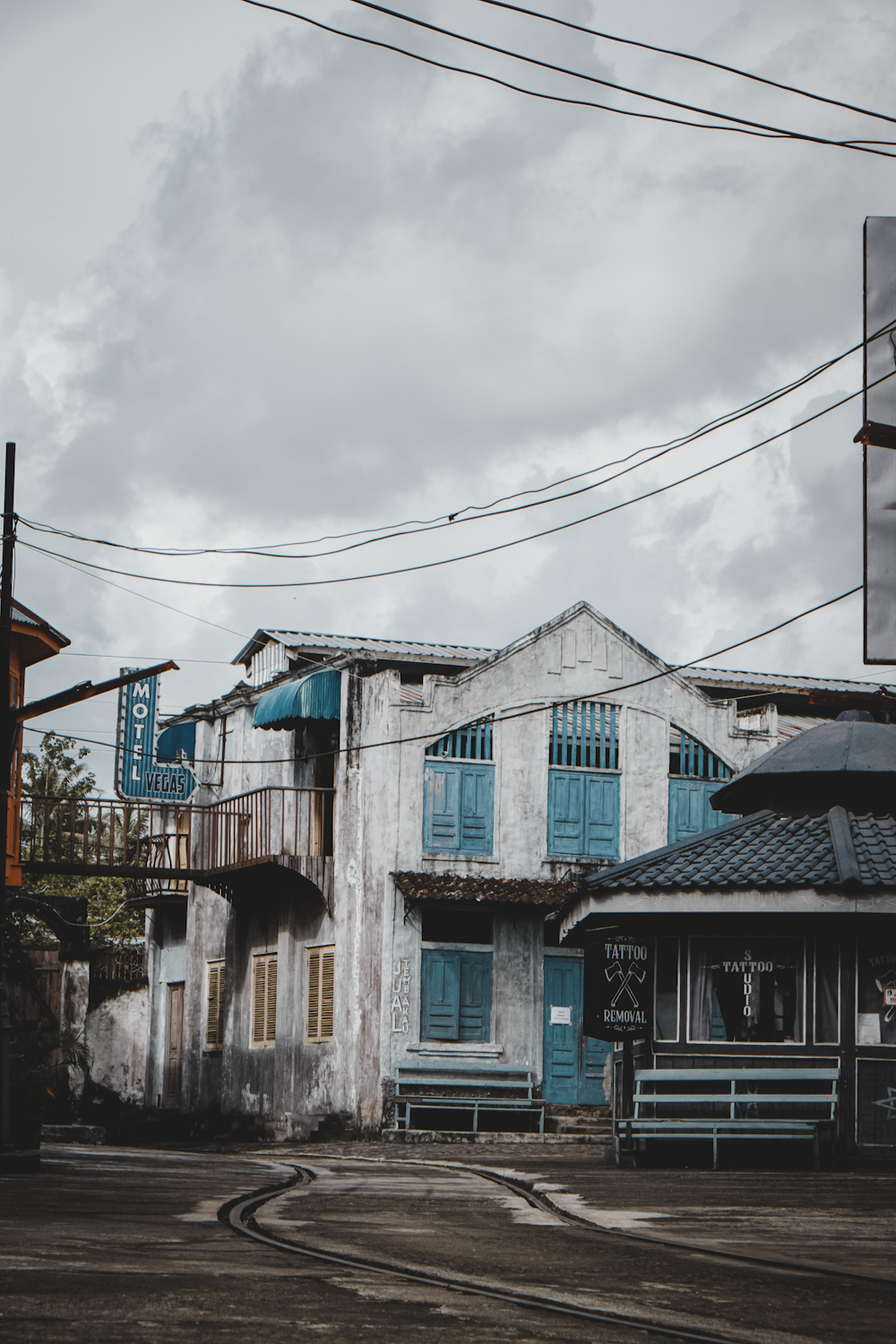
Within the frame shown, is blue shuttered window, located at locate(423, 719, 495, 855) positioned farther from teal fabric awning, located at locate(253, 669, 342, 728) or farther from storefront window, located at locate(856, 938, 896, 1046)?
storefront window, located at locate(856, 938, 896, 1046)

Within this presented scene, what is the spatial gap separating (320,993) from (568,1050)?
4026mm

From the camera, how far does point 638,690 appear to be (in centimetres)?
2761

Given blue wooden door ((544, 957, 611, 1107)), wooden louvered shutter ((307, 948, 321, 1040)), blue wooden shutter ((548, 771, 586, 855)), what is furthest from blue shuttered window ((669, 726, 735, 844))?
wooden louvered shutter ((307, 948, 321, 1040))

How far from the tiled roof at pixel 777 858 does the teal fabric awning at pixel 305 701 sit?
806cm

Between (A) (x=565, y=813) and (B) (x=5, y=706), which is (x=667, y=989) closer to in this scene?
(B) (x=5, y=706)

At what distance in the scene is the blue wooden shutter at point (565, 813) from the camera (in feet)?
87.9

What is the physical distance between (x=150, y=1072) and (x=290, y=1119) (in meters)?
7.57

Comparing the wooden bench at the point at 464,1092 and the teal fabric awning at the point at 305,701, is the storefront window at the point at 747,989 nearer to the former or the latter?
the wooden bench at the point at 464,1092

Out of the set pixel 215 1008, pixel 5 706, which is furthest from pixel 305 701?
pixel 5 706

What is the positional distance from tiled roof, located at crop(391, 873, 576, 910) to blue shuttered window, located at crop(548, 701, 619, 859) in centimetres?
99

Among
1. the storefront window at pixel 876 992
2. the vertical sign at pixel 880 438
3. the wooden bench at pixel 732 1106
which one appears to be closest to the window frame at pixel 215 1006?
the wooden bench at pixel 732 1106

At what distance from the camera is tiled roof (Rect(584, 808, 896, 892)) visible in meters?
18.2

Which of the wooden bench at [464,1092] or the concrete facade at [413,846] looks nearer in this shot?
the wooden bench at [464,1092]

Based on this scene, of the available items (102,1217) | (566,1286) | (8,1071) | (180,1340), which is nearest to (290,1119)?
(8,1071)
